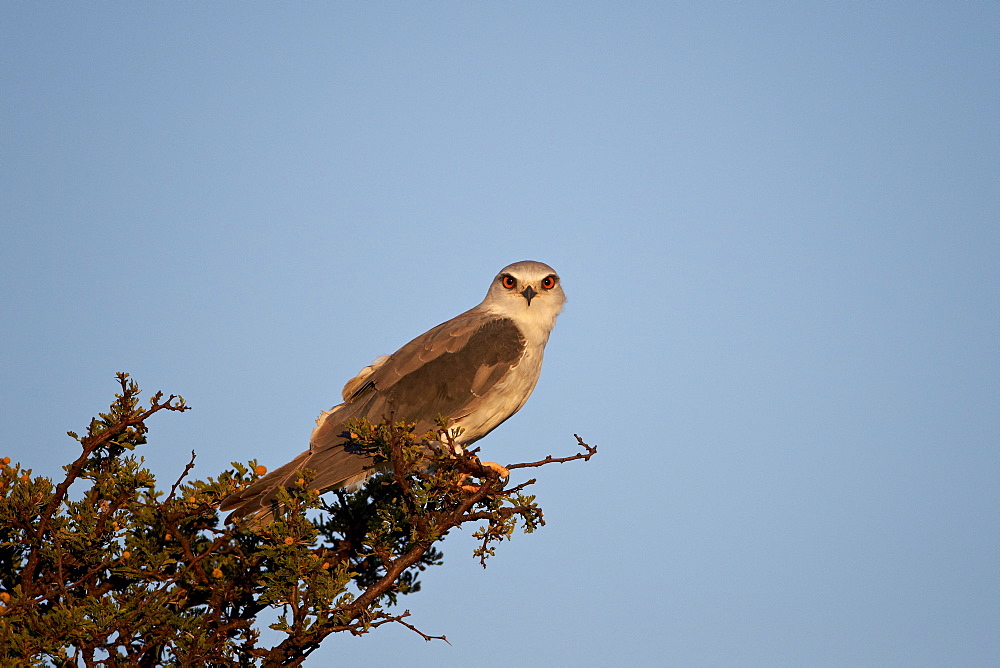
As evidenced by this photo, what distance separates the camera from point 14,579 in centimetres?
489

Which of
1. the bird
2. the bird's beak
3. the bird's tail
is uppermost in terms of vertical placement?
the bird's beak

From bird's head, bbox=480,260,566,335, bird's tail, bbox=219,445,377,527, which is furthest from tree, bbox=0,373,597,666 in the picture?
bird's head, bbox=480,260,566,335

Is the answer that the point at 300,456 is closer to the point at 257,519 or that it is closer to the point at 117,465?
the point at 257,519

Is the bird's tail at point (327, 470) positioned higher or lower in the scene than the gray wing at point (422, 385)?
lower

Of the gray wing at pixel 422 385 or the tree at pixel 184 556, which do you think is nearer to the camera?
the tree at pixel 184 556

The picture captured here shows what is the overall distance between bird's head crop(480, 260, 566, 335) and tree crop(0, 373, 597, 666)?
2.51 meters

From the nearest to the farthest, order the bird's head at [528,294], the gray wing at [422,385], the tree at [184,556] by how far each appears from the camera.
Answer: the tree at [184,556], the gray wing at [422,385], the bird's head at [528,294]

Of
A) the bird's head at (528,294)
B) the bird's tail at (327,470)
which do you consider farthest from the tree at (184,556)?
the bird's head at (528,294)

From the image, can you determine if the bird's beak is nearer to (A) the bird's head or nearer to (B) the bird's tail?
(A) the bird's head

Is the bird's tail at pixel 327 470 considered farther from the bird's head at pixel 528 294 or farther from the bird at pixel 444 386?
the bird's head at pixel 528 294

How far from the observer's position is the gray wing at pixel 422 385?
20.7 feet

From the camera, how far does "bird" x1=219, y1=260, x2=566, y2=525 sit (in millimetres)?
6367

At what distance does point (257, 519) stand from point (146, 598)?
89cm

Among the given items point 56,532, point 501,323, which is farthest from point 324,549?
point 501,323
